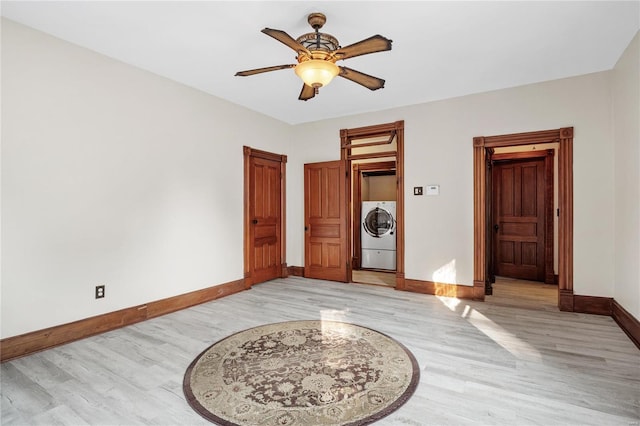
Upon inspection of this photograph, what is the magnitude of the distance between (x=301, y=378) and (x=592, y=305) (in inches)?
143

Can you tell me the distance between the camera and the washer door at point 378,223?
6.41m

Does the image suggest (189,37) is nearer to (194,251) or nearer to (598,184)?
(194,251)

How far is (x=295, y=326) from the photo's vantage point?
3.30 meters

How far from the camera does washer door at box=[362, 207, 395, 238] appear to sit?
6.41 metres

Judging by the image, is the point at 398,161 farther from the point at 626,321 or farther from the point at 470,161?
the point at 626,321

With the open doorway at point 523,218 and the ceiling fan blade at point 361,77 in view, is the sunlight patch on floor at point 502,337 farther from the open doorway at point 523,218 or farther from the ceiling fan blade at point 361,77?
the ceiling fan blade at point 361,77

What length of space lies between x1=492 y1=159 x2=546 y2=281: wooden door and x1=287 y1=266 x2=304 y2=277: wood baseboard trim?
3706mm

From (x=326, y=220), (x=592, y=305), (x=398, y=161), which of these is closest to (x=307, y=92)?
(x=398, y=161)

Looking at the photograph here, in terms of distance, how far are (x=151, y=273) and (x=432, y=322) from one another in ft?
10.6

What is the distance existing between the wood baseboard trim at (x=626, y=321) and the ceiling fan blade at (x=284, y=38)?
3793mm

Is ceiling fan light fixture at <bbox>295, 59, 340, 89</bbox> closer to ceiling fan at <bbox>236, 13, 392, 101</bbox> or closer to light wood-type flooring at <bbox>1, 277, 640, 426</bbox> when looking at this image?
ceiling fan at <bbox>236, 13, 392, 101</bbox>

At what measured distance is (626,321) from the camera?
309 centimetres

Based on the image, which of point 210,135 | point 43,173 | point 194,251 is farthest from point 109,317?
point 210,135

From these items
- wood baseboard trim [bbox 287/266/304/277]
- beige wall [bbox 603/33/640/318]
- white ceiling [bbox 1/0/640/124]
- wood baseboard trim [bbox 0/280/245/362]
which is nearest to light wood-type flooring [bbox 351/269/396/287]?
wood baseboard trim [bbox 287/266/304/277]
